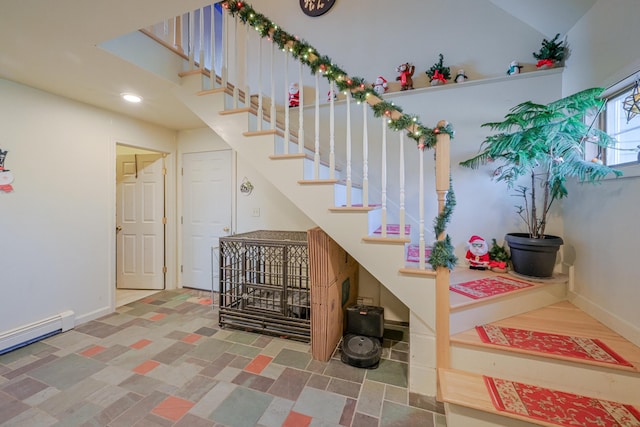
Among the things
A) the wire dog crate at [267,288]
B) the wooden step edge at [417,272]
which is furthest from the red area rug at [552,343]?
the wire dog crate at [267,288]

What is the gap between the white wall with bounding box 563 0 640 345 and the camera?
1.61 meters

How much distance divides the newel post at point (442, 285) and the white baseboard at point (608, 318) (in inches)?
43.3

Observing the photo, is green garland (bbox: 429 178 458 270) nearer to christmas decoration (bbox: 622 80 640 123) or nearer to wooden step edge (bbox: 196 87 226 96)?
christmas decoration (bbox: 622 80 640 123)

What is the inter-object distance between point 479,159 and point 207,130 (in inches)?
132

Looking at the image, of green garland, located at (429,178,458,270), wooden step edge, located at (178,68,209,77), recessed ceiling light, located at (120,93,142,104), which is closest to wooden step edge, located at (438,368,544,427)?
green garland, located at (429,178,458,270)

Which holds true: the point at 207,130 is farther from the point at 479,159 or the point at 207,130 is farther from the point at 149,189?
the point at 479,159

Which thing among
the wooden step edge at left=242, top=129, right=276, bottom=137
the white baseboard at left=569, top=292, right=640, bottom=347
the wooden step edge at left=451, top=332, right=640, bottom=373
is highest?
the wooden step edge at left=242, top=129, right=276, bottom=137

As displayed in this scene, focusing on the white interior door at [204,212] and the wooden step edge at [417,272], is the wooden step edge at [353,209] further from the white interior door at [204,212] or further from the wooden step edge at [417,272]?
the white interior door at [204,212]

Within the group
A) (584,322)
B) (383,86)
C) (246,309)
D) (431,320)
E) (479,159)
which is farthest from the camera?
(383,86)

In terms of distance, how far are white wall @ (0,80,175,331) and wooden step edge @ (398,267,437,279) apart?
326cm

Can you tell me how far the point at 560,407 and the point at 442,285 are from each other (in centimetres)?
79

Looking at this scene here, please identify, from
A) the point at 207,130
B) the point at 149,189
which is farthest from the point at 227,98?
the point at 149,189

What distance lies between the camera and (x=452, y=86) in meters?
2.55

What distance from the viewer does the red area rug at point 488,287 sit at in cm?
188
